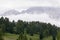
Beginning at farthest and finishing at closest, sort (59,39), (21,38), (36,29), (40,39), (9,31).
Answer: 1. (36,29)
2. (9,31)
3. (40,39)
4. (21,38)
5. (59,39)

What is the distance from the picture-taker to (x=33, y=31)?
143875mm

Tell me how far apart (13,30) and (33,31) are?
11.0 m

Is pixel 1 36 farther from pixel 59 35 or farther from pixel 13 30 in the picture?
pixel 13 30

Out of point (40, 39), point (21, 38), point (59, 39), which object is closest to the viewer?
point (59, 39)

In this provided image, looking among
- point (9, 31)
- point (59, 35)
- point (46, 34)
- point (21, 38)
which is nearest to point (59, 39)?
point (59, 35)

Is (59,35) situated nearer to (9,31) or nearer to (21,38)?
(21,38)

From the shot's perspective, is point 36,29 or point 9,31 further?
point 36,29

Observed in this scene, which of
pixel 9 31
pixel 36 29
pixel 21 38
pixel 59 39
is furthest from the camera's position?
pixel 36 29

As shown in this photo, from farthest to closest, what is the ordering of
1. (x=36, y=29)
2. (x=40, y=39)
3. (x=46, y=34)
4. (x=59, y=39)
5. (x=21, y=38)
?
(x=36, y=29) < (x=46, y=34) < (x=40, y=39) < (x=21, y=38) < (x=59, y=39)

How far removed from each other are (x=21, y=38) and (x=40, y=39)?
70.1 m

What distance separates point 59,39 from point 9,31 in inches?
4282

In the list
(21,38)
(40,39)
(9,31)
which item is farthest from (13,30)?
(21,38)

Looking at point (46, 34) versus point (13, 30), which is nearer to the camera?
point (46, 34)

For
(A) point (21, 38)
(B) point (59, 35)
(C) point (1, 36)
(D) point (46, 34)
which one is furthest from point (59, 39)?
(D) point (46, 34)
